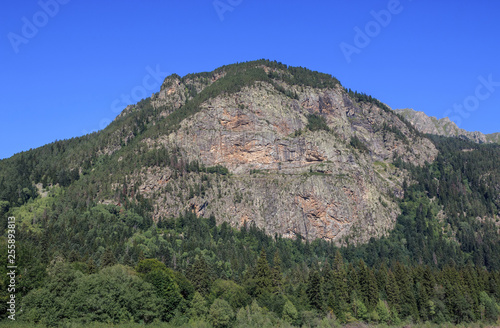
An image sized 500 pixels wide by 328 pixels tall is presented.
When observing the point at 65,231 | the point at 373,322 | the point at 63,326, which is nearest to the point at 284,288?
the point at 373,322

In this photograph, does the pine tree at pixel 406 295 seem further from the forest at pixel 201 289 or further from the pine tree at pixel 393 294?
the pine tree at pixel 393 294

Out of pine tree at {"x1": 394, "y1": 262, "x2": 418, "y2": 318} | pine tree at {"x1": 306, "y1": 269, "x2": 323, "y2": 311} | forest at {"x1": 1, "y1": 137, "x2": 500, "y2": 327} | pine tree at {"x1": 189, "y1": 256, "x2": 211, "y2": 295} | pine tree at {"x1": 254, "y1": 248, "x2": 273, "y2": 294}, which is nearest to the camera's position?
forest at {"x1": 1, "y1": 137, "x2": 500, "y2": 327}

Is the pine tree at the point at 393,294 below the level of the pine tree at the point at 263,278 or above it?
below

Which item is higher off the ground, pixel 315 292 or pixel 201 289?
pixel 201 289

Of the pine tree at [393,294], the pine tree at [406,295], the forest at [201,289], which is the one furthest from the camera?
the pine tree at [393,294]

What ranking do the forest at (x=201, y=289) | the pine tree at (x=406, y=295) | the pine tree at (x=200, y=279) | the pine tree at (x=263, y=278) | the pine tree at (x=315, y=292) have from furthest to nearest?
the pine tree at (x=263, y=278) < the pine tree at (x=406, y=295) < the pine tree at (x=200, y=279) < the pine tree at (x=315, y=292) < the forest at (x=201, y=289)

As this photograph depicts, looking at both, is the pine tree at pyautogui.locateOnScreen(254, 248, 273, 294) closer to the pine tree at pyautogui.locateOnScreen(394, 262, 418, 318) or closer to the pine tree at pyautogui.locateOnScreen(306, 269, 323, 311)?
the pine tree at pyautogui.locateOnScreen(306, 269, 323, 311)

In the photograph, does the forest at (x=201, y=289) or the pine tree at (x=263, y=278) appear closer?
the forest at (x=201, y=289)

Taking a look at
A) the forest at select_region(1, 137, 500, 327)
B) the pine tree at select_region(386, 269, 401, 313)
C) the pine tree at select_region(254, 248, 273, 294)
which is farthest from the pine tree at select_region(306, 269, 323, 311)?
the pine tree at select_region(386, 269, 401, 313)

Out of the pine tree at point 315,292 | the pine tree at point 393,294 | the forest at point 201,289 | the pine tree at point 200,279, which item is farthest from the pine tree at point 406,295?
the pine tree at point 200,279

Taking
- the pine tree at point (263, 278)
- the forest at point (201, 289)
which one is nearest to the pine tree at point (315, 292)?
the forest at point (201, 289)

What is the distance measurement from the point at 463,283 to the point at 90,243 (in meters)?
120

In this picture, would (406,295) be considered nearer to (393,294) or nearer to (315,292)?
(393,294)

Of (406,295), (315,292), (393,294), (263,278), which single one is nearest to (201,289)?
(263,278)
